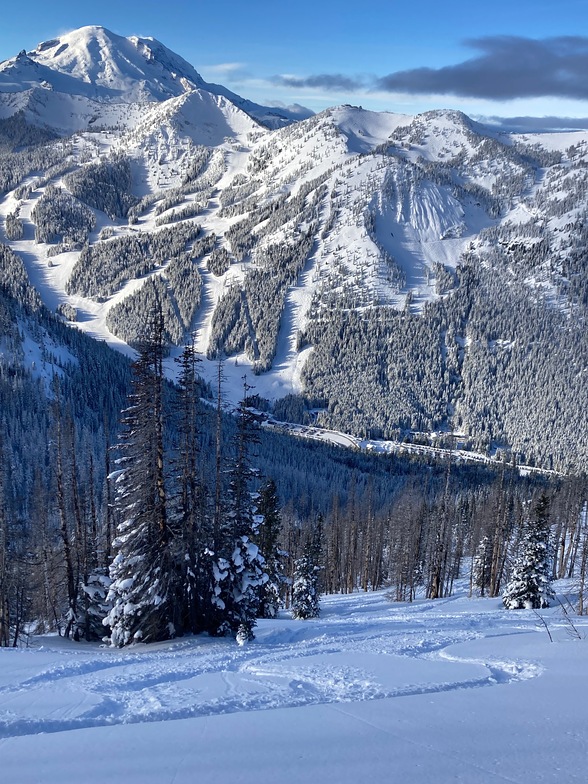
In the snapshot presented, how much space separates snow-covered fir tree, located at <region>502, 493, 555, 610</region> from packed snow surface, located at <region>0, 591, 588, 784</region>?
A: 25.3m

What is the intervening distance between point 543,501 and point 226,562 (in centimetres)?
2475

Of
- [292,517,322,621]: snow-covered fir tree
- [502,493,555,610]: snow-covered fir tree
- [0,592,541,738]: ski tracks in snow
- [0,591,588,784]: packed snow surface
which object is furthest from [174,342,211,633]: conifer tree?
[502,493,555,610]: snow-covered fir tree

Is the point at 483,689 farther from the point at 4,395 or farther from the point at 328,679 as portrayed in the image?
the point at 4,395

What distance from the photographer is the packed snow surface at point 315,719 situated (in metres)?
5.00

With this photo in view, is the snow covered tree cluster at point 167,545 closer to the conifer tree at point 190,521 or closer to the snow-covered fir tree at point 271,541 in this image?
the conifer tree at point 190,521

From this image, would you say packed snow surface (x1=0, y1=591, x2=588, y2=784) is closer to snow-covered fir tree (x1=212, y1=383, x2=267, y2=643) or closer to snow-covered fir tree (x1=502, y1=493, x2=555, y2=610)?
snow-covered fir tree (x1=212, y1=383, x2=267, y2=643)

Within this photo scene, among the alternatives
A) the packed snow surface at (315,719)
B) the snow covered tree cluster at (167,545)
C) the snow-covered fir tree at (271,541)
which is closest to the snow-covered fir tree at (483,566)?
the snow-covered fir tree at (271,541)

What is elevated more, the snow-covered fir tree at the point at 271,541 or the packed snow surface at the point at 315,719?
the packed snow surface at the point at 315,719

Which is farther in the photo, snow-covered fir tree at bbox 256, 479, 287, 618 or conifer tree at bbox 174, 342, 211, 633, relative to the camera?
snow-covered fir tree at bbox 256, 479, 287, 618

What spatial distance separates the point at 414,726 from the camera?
600 centimetres

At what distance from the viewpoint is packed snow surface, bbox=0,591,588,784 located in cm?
500

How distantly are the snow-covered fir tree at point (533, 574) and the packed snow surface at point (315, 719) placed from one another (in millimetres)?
25339

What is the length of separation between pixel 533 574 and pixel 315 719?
111ft

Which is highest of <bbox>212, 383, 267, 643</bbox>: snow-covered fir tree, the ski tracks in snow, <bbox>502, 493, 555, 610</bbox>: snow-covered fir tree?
the ski tracks in snow
